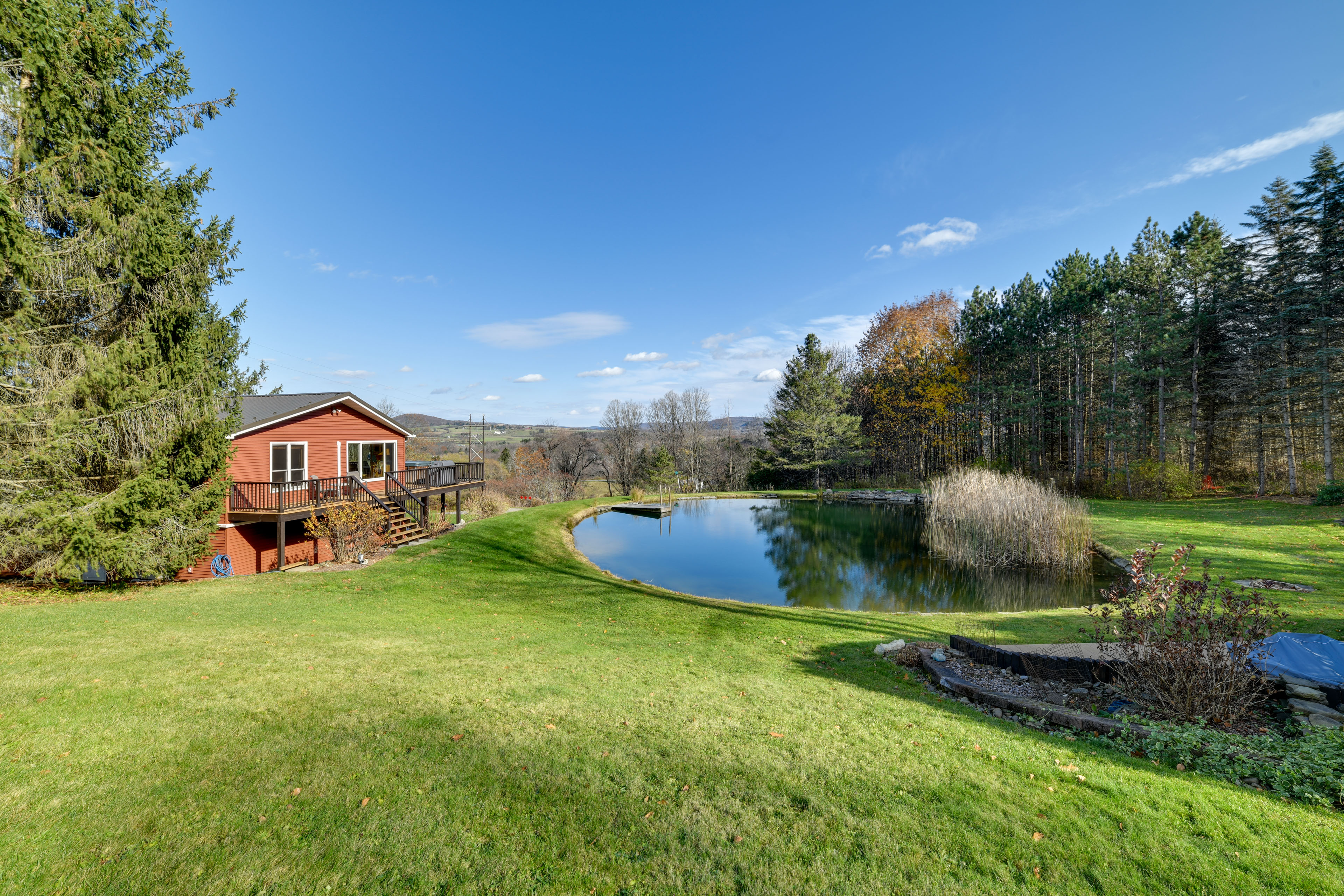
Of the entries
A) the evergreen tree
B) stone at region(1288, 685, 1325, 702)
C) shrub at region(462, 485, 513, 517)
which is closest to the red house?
shrub at region(462, 485, 513, 517)

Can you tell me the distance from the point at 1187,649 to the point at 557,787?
529 cm

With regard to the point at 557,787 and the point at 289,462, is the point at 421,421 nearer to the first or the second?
the point at 289,462

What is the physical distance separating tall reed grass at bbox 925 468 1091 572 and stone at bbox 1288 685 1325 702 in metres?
10.2

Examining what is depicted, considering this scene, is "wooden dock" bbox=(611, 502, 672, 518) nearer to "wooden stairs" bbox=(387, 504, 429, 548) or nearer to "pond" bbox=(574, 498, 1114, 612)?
"pond" bbox=(574, 498, 1114, 612)

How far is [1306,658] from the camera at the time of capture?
454 centimetres

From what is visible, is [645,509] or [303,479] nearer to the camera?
[303,479]

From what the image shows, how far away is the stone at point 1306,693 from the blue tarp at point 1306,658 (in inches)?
3.6

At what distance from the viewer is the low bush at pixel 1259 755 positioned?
3.07m

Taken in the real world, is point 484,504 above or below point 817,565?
above

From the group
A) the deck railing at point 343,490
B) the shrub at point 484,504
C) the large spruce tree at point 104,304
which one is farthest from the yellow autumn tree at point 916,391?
the large spruce tree at point 104,304

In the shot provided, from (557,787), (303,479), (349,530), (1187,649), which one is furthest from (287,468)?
(1187,649)

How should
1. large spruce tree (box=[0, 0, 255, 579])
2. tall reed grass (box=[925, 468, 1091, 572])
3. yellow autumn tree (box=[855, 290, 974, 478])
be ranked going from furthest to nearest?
1. yellow autumn tree (box=[855, 290, 974, 478])
2. tall reed grass (box=[925, 468, 1091, 572])
3. large spruce tree (box=[0, 0, 255, 579])

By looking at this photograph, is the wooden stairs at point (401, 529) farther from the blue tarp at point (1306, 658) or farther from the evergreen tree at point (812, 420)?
the evergreen tree at point (812, 420)

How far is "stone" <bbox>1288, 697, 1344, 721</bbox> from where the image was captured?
399 cm
